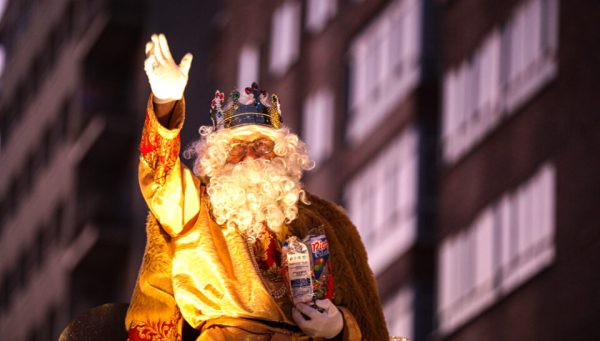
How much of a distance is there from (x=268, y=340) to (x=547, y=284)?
1952cm

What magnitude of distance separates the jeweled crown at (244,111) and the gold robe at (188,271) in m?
0.52

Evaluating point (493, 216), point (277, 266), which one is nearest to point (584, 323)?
point (493, 216)

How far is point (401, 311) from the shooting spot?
38.9m

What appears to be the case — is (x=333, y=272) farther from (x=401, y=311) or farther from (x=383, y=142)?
(x=383, y=142)

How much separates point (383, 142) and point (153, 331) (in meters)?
27.4

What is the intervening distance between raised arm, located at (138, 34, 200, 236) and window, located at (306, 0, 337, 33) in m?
30.1

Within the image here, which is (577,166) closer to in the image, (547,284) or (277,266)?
(547,284)

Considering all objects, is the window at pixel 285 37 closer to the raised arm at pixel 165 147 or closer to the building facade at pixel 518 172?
the building facade at pixel 518 172

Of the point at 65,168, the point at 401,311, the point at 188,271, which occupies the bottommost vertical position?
the point at 188,271

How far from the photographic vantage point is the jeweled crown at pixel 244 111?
46.3 ft

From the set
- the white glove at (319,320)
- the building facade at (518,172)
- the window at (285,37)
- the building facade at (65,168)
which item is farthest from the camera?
the building facade at (65,168)

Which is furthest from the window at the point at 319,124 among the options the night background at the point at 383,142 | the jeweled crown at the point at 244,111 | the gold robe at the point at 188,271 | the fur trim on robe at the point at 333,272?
the gold robe at the point at 188,271

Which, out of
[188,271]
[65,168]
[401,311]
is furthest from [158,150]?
[65,168]

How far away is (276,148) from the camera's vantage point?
1413 cm
